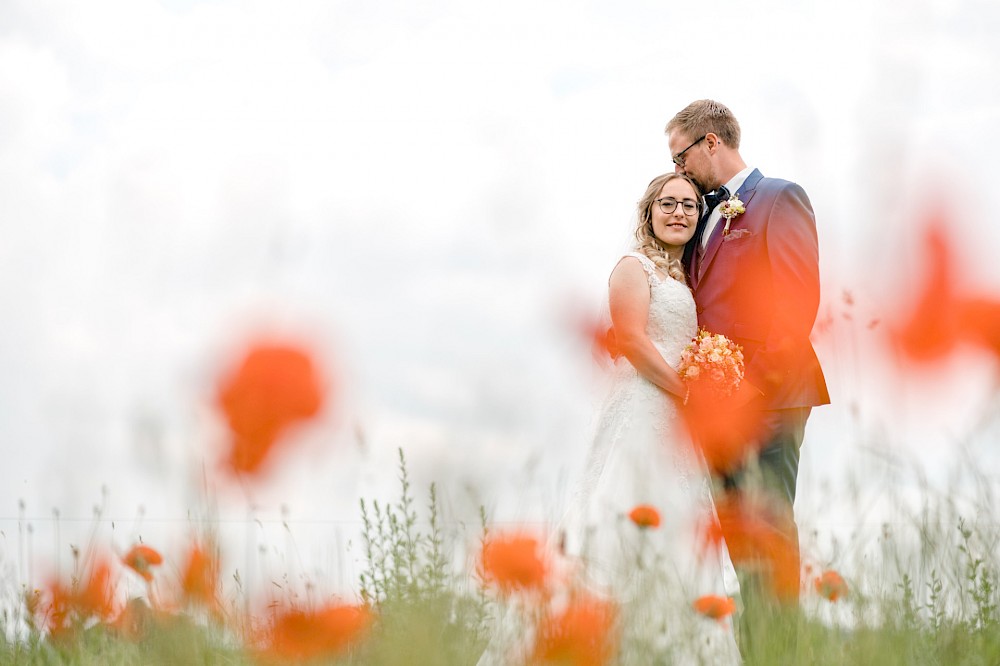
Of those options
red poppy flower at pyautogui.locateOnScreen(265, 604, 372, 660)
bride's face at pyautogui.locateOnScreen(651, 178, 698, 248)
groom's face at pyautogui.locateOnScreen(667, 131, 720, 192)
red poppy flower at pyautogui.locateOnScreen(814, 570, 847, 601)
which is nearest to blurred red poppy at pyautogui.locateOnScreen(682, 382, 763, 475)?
bride's face at pyautogui.locateOnScreen(651, 178, 698, 248)

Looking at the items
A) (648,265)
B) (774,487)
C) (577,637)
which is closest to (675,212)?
(648,265)

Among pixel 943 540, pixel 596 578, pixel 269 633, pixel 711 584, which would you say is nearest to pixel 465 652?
pixel 269 633

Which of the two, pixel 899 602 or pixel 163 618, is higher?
pixel 163 618

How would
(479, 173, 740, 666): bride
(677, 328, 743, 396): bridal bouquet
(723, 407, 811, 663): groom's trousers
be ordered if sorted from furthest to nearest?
(677, 328, 743, 396): bridal bouquet, (479, 173, 740, 666): bride, (723, 407, 811, 663): groom's trousers

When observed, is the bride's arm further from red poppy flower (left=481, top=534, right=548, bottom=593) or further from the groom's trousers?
red poppy flower (left=481, top=534, right=548, bottom=593)

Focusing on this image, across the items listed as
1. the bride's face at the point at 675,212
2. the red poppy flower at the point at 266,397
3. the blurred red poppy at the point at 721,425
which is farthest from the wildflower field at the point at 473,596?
the bride's face at the point at 675,212

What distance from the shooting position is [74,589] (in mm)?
3242

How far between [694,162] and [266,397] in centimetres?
372

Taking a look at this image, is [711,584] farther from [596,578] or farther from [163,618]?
[163,618]

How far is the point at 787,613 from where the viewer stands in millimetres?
2859

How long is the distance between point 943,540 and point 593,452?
1781mm

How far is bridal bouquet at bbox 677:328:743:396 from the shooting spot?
4.07m

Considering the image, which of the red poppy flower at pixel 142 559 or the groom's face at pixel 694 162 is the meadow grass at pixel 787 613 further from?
Answer: the groom's face at pixel 694 162

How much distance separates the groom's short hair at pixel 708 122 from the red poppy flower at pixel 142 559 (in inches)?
123
